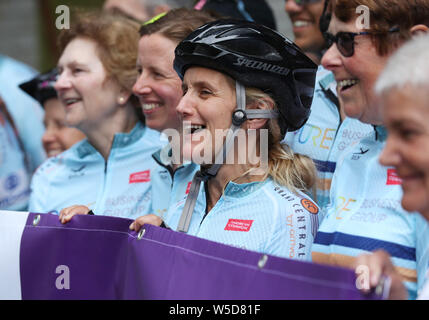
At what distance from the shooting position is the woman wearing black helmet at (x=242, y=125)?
10.6 feet

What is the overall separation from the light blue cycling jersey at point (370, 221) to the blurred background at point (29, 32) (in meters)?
8.28

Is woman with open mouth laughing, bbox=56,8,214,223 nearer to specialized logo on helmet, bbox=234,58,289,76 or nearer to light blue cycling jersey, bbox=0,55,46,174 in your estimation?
specialized logo on helmet, bbox=234,58,289,76

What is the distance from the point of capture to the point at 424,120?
2004 millimetres

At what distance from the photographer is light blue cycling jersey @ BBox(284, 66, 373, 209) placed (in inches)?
148

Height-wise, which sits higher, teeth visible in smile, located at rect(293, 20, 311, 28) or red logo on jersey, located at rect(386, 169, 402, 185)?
teeth visible in smile, located at rect(293, 20, 311, 28)

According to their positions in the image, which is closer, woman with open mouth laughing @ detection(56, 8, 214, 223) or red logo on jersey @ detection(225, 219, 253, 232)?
red logo on jersey @ detection(225, 219, 253, 232)

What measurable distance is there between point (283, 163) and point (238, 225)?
1.29 ft

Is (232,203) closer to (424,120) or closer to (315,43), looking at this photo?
(424,120)

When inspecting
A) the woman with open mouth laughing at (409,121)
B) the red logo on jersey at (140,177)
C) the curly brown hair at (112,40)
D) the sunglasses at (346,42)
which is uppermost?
the curly brown hair at (112,40)

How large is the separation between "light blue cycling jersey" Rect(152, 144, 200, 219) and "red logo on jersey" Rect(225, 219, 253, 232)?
2.10 feet

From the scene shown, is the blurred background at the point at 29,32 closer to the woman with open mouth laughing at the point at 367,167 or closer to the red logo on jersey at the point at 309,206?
the woman with open mouth laughing at the point at 367,167

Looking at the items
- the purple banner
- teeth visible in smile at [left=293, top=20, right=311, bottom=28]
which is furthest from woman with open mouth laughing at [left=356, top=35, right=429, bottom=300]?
teeth visible in smile at [left=293, top=20, right=311, bottom=28]

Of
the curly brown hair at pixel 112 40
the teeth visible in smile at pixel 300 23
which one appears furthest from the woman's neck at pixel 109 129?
the teeth visible in smile at pixel 300 23

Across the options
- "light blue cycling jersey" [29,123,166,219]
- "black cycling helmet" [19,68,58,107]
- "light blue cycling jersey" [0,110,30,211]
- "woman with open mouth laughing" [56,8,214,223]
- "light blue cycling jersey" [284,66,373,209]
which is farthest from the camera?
"light blue cycling jersey" [0,110,30,211]
